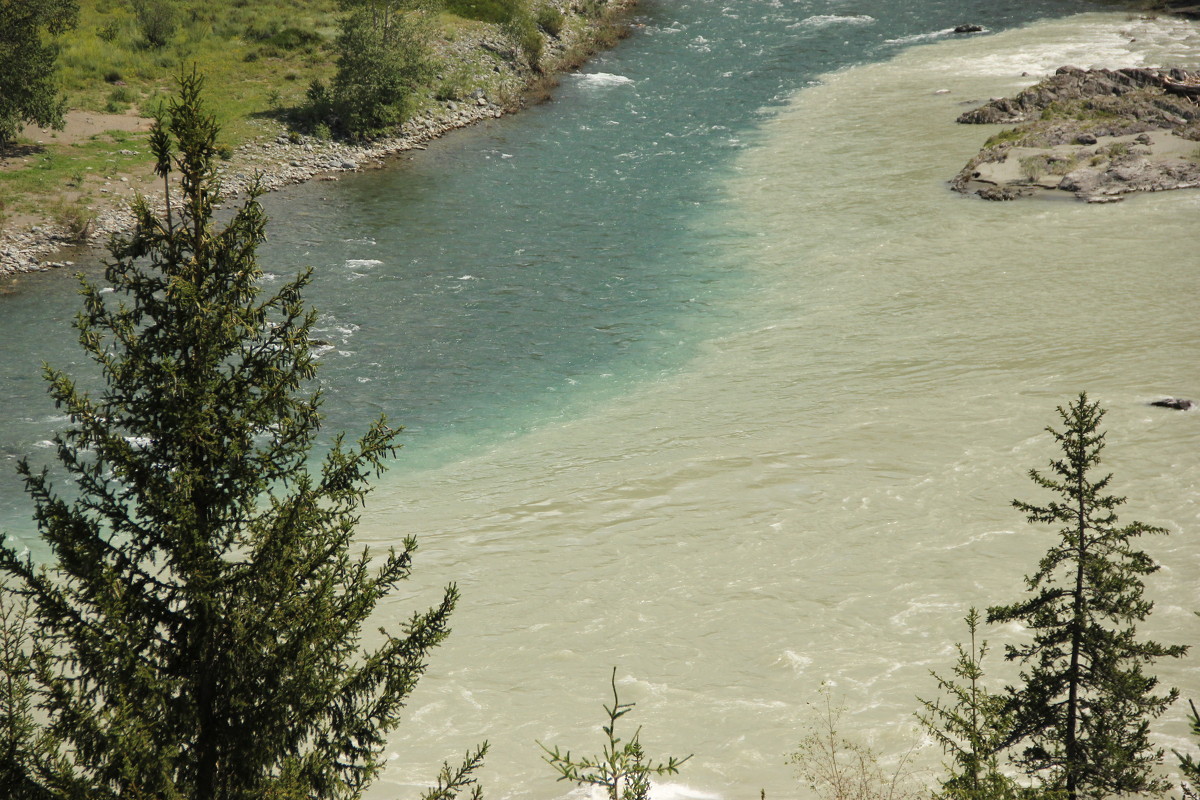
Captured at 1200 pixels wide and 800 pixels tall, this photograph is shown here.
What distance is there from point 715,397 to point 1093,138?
2584 centimetres

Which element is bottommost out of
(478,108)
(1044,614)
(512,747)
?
(512,747)

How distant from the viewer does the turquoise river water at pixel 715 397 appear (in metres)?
18.4

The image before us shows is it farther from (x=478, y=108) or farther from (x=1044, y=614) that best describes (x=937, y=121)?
(x=1044, y=614)

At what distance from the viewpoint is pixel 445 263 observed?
37.2m

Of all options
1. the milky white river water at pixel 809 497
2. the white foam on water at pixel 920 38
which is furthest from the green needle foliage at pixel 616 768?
the white foam on water at pixel 920 38

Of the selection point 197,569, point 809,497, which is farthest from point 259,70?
point 197,569

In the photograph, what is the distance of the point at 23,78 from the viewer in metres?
39.4

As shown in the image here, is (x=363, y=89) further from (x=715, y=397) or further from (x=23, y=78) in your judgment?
(x=715, y=397)

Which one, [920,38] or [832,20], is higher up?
[832,20]

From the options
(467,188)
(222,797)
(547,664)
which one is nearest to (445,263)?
(467,188)

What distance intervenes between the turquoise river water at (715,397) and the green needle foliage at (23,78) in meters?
10.3

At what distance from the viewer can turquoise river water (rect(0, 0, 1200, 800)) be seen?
724 inches

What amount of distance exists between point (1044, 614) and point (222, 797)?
8.01m

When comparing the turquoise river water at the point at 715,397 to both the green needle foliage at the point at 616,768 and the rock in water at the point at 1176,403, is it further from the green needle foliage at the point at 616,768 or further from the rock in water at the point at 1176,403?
the green needle foliage at the point at 616,768
